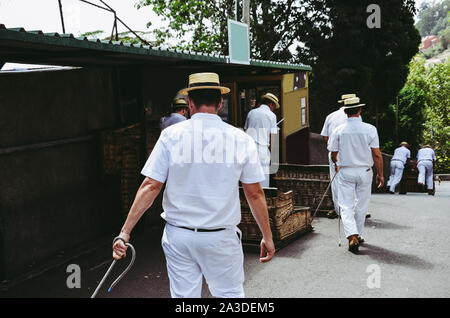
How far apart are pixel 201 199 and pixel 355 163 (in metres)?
4.11

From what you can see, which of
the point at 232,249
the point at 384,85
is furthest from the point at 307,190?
the point at 384,85

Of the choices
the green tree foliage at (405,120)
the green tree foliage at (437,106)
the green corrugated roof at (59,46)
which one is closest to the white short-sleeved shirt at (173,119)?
the green corrugated roof at (59,46)

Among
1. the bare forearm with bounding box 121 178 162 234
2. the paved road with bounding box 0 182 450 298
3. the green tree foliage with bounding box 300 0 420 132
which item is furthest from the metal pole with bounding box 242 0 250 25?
the bare forearm with bounding box 121 178 162 234

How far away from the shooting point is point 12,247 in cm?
591

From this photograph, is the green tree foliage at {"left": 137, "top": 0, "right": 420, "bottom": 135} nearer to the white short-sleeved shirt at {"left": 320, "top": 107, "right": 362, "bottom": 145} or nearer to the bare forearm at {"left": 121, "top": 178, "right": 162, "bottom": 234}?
the white short-sleeved shirt at {"left": 320, "top": 107, "right": 362, "bottom": 145}

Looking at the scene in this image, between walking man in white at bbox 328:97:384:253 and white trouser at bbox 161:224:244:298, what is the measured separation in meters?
3.81

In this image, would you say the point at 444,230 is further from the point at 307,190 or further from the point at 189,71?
the point at 189,71

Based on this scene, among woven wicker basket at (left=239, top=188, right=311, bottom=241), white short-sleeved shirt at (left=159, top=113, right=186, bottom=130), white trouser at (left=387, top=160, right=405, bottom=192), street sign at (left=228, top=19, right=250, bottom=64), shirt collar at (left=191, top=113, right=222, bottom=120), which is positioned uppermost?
street sign at (left=228, top=19, right=250, bottom=64)

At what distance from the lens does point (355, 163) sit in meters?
6.82

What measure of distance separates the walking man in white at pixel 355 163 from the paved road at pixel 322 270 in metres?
0.51

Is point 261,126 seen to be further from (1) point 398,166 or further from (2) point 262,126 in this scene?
(1) point 398,166

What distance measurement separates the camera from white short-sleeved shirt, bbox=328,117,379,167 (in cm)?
683

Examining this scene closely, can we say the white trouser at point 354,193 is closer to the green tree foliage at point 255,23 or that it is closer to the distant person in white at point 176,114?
the distant person in white at point 176,114

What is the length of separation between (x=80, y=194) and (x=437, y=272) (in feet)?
16.1
